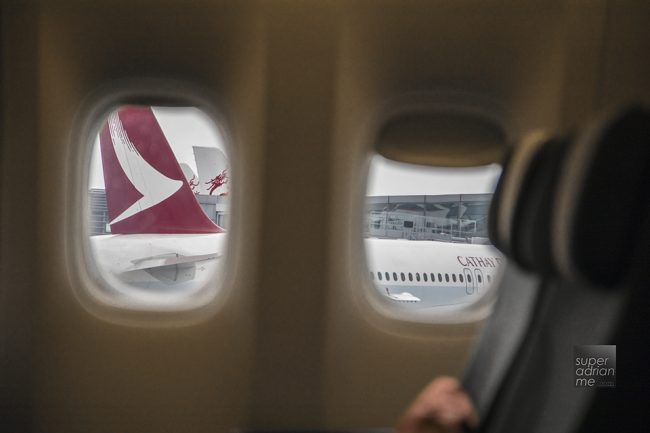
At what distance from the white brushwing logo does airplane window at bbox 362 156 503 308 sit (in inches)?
38.2

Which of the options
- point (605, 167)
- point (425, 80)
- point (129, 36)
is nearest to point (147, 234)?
point (129, 36)

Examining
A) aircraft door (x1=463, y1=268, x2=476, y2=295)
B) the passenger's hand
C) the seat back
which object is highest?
the seat back

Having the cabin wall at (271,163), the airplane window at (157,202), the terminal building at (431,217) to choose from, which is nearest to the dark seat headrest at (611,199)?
the cabin wall at (271,163)

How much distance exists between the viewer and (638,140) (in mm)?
829

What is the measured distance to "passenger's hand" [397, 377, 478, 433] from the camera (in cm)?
113

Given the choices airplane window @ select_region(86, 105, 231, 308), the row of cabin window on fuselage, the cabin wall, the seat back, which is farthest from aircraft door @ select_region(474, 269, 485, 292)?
the seat back

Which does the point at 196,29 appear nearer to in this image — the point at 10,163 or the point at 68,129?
the point at 68,129

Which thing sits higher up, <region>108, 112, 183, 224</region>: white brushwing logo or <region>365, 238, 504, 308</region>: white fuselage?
<region>108, 112, 183, 224</region>: white brushwing logo

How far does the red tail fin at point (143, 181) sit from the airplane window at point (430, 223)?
0.71 meters

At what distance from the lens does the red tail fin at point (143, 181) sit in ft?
7.45

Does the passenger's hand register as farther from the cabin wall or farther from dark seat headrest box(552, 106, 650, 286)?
the cabin wall

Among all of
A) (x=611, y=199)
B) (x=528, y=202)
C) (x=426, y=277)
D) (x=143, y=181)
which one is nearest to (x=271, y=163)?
(x=143, y=181)

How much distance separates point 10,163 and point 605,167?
2147 mm

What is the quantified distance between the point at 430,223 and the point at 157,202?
1350mm
